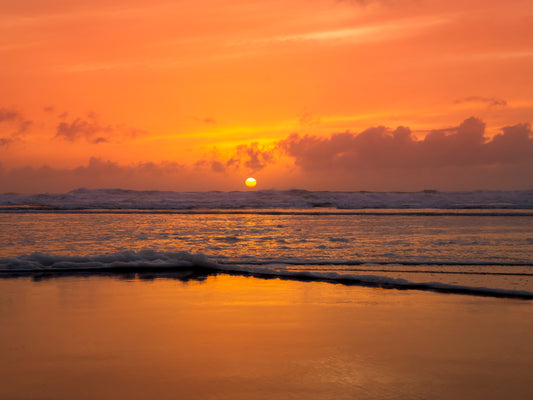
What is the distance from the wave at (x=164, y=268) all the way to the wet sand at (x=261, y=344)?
2.53ft

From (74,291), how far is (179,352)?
3.83 m

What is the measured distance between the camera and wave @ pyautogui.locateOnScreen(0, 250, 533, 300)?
8.92 m

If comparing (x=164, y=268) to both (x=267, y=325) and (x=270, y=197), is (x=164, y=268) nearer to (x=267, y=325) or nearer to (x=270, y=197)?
(x=267, y=325)

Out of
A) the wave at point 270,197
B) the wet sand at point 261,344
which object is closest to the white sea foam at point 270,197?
the wave at point 270,197

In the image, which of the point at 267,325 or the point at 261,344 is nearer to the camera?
the point at 261,344

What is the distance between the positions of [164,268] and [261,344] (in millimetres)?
5553

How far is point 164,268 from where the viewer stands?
1042 centimetres

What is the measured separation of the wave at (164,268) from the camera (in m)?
8.92

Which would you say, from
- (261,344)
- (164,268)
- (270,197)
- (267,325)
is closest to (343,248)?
(164,268)

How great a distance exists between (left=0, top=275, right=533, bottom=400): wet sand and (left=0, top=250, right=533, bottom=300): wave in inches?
30.3

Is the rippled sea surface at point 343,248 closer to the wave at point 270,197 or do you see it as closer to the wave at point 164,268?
the wave at point 164,268

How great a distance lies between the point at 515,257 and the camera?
1235cm

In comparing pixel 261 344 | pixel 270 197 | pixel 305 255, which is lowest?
pixel 261 344

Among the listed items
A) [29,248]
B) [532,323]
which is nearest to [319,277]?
[532,323]
